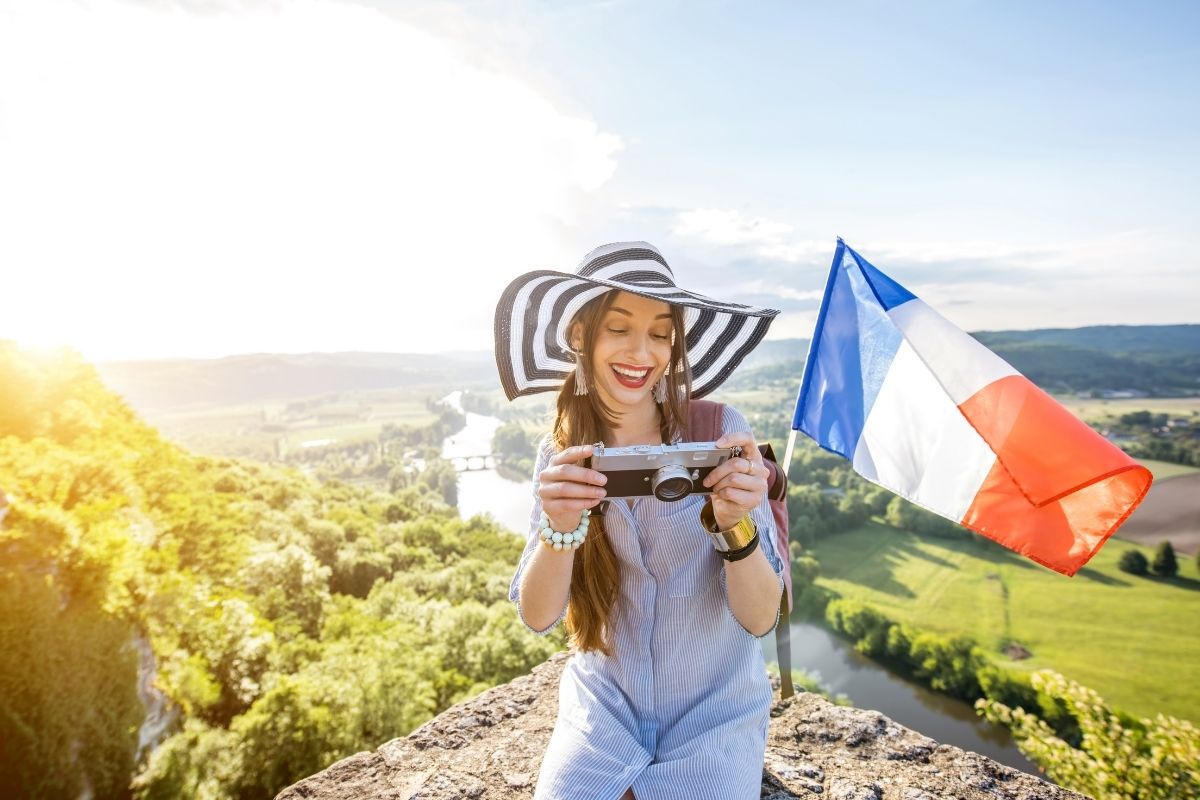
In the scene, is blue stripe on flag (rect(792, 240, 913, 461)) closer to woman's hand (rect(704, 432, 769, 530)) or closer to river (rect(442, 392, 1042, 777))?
woman's hand (rect(704, 432, 769, 530))

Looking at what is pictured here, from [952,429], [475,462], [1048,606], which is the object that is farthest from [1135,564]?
[952,429]

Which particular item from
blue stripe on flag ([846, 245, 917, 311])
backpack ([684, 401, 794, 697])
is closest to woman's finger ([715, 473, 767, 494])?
backpack ([684, 401, 794, 697])

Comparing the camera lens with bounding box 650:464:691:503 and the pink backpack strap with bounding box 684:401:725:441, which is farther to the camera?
the pink backpack strap with bounding box 684:401:725:441

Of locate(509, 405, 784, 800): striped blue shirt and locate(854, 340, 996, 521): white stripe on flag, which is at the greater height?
locate(854, 340, 996, 521): white stripe on flag

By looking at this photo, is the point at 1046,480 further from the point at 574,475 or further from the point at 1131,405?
the point at 1131,405

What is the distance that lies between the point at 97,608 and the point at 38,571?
128 centimetres

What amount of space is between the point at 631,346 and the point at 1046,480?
258 centimetres

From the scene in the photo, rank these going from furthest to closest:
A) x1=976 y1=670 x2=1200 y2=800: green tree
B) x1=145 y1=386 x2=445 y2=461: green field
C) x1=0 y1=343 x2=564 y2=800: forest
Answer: x1=145 y1=386 x2=445 y2=461: green field
x1=976 y1=670 x2=1200 y2=800: green tree
x1=0 y1=343 x2=564 y2=800: forest

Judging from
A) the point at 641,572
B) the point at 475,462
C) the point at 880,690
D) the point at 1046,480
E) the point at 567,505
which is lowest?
the point at 880,690

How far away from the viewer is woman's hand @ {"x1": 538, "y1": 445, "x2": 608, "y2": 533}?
212cm

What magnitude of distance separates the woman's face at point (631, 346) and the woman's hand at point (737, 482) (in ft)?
2.12

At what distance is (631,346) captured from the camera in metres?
2.68

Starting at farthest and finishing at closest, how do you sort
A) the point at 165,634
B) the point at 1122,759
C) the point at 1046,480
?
the point at 165,634, the point at 1122,759, the point at 1046,480

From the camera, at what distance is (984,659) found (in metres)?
42.8
